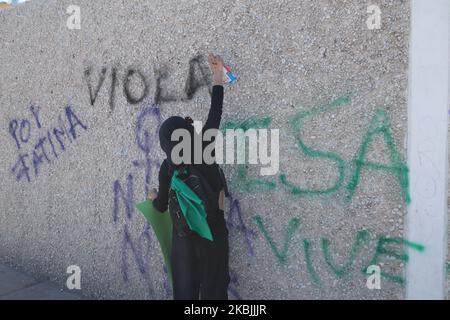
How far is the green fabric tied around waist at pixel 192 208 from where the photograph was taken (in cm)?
247

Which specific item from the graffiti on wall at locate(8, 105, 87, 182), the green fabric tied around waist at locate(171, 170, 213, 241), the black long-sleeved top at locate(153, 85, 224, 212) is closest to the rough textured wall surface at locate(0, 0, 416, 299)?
the graffiti on wall at locate(8, 105, 87, 182)

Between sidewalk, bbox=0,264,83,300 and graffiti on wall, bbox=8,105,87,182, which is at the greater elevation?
graffiti on wall, bbox=8,105,87,182

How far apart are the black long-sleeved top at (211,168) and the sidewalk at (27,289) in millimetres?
1680

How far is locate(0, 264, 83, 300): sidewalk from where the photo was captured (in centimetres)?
371

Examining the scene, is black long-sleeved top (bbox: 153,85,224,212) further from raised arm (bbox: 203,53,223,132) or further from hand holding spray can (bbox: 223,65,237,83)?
hand holding spray can (bbox: 223,65,237,83)

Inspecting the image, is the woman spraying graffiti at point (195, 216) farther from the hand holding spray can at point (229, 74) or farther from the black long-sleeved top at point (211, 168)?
the hand holding spray can at point (229, 74)

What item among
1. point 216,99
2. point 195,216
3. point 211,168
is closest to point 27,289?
point 195,216

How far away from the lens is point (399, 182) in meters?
2.42

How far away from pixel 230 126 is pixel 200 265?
96cm
